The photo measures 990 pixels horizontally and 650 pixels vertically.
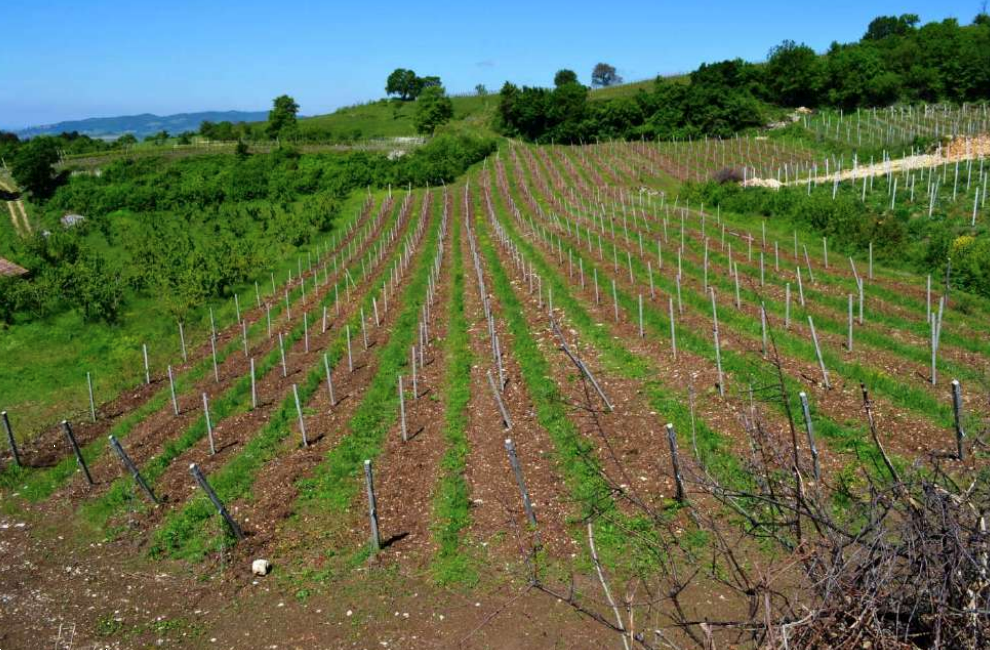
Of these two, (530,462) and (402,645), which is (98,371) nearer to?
(530,462)

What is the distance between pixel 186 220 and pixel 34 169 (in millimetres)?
16656

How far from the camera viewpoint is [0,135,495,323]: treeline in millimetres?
29359

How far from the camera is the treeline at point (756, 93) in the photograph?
211 ft

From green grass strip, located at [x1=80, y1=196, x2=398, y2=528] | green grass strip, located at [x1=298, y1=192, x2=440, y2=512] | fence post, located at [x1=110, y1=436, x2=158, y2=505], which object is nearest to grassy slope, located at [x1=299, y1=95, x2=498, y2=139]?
green grass strip, located at [x1=298, y1=192, x2=440, y2=512]

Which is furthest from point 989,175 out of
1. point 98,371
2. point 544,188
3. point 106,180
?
point 106,180

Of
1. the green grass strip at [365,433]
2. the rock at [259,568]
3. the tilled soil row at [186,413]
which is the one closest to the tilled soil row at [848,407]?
the green grass strip at [365,433]

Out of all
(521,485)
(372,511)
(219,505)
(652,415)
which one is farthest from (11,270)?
(521,485)

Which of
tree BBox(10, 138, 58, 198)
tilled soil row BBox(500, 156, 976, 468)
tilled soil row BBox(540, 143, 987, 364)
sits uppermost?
tree BBox(10, 138, 58, 198)

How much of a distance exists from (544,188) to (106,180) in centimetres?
3468

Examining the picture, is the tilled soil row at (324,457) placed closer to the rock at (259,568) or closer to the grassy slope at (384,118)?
the rock at (259,568)

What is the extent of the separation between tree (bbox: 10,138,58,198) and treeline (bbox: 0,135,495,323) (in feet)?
4.67

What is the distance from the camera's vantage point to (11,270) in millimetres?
31094

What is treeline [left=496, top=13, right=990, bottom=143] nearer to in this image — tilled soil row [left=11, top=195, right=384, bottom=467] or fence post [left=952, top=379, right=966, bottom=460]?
tilled soil row [left=11, top=195, right=384, bottom=467]

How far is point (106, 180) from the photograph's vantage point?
187ft
